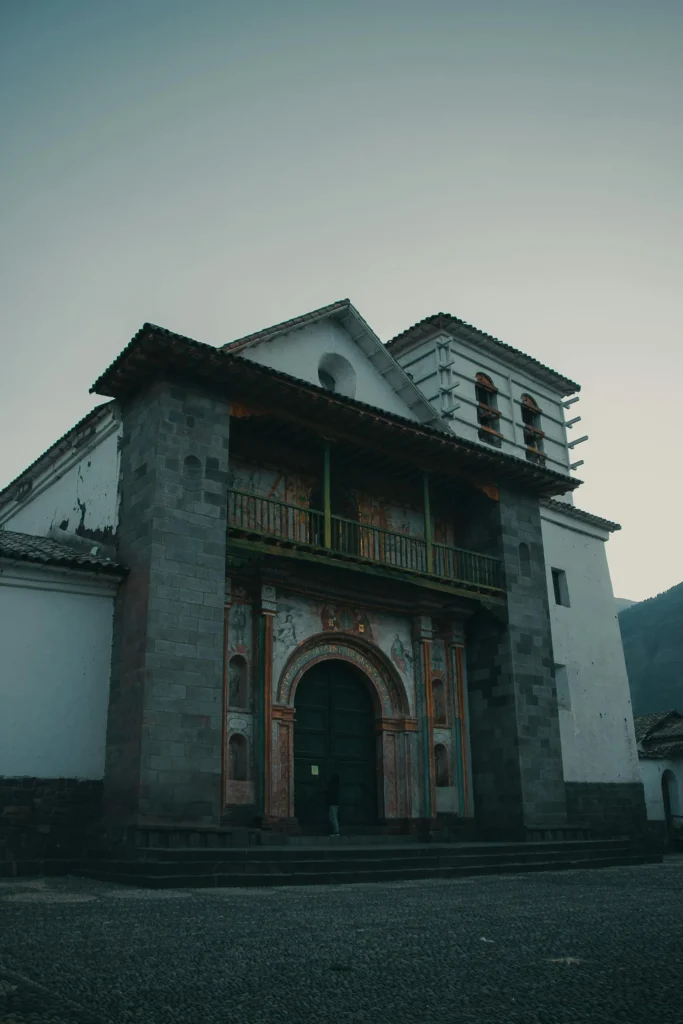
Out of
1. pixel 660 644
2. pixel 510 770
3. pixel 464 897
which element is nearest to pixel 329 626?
pixel 510 770

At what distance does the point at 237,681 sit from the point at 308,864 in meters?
3.76

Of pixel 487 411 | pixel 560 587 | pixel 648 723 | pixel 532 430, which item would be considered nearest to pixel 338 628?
pixel 560 587

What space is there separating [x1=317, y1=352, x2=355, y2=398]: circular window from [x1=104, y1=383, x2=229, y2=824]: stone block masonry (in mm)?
3733

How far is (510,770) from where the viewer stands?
656 inches

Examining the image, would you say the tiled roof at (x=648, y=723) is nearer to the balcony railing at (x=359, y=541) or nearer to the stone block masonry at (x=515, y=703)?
the stone block masonry at (x=515, y=703)

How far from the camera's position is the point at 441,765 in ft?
55.7

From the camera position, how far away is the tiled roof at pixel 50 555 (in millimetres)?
12547

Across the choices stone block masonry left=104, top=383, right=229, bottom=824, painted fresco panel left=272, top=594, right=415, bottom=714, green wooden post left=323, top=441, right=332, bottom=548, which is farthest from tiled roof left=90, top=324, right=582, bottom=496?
painted fresco panel left=272, top=594, right=415, bottom=714

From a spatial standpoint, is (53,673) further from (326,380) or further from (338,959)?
(338,959)

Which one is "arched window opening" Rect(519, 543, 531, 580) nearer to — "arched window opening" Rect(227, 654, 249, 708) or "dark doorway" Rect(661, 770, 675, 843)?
"arched window opening" Rect(227, 654, 249, 708)

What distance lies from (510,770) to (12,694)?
9035 millimetres

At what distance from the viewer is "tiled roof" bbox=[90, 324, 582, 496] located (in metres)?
13.5

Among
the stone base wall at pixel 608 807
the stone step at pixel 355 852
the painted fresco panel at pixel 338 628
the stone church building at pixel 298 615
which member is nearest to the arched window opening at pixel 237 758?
the stone church building at pixel 298 615

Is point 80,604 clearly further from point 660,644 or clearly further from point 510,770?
point 660,644
